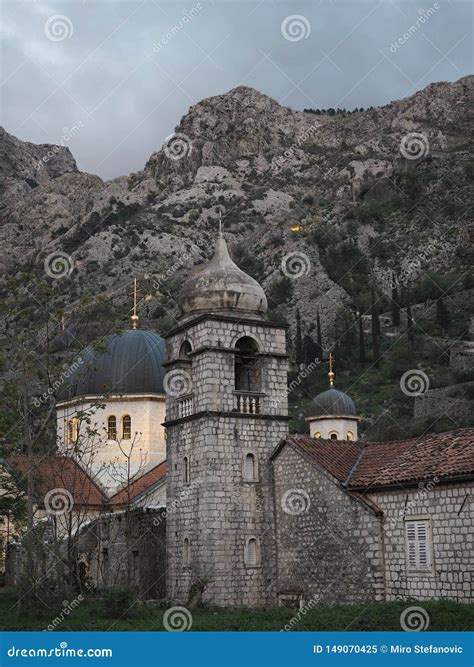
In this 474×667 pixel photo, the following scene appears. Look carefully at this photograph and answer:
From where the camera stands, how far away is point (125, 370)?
39.0 metres

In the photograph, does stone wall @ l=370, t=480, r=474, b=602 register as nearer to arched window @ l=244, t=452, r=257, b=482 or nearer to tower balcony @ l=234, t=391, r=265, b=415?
arched window @ l=244, t=452, r=257, b=482

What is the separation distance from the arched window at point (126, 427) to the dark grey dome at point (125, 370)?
1186 millimetres

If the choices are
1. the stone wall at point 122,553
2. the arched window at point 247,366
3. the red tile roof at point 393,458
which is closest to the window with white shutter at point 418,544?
the red tile roof at point 393,458

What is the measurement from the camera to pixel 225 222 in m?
120

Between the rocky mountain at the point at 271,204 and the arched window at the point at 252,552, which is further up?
the rocky mountain at the point at 271,204

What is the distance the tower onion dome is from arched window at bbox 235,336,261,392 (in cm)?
104

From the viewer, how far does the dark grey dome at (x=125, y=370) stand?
3859 cm

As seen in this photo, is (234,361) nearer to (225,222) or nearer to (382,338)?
(382,338)

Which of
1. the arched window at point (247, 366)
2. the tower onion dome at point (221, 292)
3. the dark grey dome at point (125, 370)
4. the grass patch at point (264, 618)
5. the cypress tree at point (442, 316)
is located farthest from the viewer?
the cypress tree at point (442, 316)

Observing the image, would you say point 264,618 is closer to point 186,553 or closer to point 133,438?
point 186,553

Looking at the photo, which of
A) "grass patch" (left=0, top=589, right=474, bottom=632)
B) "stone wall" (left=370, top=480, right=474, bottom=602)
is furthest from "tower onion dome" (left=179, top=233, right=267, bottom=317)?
"grass patch" (left=0, top=589, right=474, bottom=632)

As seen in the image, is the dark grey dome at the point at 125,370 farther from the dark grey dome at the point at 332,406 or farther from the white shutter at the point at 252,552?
the white shutter at the point at 252,552

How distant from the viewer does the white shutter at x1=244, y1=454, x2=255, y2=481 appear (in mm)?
27109

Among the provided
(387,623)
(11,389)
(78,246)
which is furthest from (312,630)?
(78,246)
